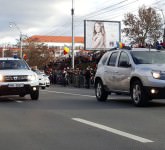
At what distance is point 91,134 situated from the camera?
7684 mm

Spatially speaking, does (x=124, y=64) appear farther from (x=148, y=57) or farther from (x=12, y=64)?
(x=12, y=64)

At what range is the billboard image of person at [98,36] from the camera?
47.7 m

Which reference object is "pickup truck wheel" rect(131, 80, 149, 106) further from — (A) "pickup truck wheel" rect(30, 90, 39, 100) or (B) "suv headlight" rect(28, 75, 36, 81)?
(A) "pickup truck wheel" rect(30, 90, 39, 100)

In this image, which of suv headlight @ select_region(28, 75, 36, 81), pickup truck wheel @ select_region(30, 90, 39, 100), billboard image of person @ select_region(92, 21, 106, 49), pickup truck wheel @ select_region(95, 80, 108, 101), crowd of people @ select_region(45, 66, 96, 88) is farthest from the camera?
billboard image of person @ select_region(92, 21, 106, 49)

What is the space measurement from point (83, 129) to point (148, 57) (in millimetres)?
5040

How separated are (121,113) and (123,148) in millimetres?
4204

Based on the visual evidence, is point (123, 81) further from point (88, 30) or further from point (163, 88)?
point (88, 30)

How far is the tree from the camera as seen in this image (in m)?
55.9

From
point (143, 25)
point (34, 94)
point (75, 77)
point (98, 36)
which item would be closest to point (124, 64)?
point (34, 94)

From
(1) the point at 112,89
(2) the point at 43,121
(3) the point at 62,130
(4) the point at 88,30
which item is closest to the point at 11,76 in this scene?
(1) the point at 112,89

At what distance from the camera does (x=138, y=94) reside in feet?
39.8

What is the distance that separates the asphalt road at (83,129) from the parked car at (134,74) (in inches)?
20.0

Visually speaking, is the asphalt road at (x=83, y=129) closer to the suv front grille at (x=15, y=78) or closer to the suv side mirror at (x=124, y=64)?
the suv side mirror at (x=124, y=64)

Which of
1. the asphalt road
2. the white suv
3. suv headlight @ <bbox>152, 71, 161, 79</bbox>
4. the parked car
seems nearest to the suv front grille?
the white suv
